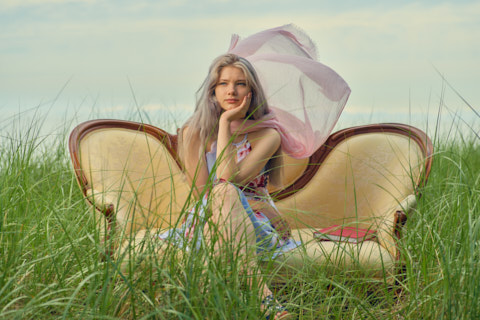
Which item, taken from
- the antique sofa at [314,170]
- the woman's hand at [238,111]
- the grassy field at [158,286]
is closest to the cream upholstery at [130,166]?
the antique sofa at [314,170]

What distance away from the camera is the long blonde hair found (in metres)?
3.25

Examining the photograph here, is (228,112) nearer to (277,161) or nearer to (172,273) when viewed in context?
(277,161)

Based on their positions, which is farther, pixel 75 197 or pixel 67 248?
pixel 75 197

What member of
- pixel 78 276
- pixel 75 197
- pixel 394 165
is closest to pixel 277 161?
pixel 394 165

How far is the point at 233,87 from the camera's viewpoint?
3.24m

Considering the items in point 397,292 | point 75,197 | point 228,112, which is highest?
point 228,112

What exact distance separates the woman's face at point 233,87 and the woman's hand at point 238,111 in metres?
0.04

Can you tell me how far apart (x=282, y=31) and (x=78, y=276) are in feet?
7.60

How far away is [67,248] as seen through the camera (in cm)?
221

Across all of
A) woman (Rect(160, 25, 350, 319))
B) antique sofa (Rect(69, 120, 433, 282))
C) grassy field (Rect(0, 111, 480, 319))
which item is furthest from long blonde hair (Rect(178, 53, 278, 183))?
grassy field (Rect(0, 111, 480, 319))

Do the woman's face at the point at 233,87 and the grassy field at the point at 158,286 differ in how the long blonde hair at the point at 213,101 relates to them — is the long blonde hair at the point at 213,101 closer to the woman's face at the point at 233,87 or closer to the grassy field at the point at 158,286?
the woman's face at the point at 233,87

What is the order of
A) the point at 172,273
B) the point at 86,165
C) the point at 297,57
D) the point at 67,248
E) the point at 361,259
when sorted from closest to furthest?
the point at 172,273 < the point at 67,248 < the point at 361,259 < the point at 86,165 < the point at 297,57

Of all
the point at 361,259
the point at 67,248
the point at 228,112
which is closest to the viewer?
the point at 67,248

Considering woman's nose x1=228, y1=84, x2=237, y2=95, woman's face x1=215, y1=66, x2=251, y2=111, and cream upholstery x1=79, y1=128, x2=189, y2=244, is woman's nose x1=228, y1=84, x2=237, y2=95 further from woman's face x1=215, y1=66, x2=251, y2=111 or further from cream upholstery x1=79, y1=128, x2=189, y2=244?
cream upholstery x1=79, y1=128, x2=189, y2=244
